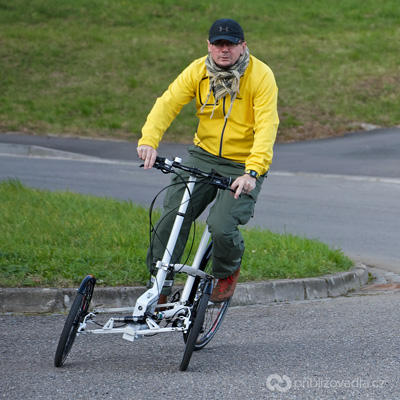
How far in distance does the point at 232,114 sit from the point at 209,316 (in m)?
1.40

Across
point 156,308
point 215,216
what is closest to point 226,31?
point 215,216

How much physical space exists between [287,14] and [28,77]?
13040 mm

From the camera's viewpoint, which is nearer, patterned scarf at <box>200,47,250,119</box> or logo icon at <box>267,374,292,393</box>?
logo icon at <box>267,374,292,393</box>

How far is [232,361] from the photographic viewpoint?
4.84m

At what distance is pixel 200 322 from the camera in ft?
14.7

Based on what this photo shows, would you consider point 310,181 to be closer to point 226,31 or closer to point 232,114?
point 232,114

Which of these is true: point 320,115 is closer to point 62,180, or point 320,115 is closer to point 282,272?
point 62,180

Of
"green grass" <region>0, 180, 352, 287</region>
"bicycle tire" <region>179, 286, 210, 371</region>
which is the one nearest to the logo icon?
"bicycle tire" <region>179, 286, 210, 371</region>

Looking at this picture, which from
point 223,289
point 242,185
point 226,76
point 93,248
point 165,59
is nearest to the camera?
point 242,185

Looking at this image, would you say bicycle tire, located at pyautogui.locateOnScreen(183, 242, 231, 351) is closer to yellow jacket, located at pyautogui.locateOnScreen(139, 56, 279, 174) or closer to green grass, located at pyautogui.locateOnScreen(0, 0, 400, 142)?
yellow jacket, located at pyautogui.locateOnScreen(139, 56, 279, 174)

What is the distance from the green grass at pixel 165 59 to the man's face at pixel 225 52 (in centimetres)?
1502

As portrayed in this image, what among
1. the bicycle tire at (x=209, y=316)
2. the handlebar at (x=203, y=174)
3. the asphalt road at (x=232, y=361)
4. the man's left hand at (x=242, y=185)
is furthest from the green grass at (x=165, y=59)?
the man's left hand at (x=242, y=185)

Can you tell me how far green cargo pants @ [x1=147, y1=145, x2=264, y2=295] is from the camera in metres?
4.71

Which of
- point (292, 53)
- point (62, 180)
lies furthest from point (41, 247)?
point (292, 53)
